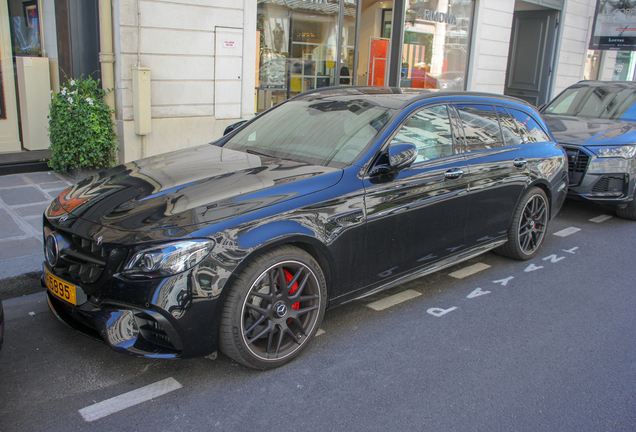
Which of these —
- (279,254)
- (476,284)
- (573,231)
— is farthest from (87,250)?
(573,231)

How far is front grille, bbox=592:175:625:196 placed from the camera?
22.1 feet

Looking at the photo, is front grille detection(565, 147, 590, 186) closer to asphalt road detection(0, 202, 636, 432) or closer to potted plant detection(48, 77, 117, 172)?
asphalt road detection(0, 202, 636, 432)

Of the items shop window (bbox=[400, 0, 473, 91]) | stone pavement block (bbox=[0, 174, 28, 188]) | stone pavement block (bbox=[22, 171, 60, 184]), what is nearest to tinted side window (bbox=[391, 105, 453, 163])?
stone pavement block (bbox=[22, 171, 60, 184])

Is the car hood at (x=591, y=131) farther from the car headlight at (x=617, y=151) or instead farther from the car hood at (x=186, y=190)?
the car hood at (x=186, y=190)

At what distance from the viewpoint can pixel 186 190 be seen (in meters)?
3.21

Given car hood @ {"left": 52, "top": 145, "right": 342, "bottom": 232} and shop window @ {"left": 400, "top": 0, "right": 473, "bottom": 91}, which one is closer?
car hood @ {"left": 52, "top": 145, "right": 342, "bottom": 232}

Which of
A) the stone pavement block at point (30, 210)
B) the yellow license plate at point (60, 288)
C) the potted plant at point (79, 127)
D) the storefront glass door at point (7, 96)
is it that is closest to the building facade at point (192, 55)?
the storefront glass door at point (7, 96)

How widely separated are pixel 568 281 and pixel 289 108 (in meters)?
2.99

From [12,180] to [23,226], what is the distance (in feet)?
6.72

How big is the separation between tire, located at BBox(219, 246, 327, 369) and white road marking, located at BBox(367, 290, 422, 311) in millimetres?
872

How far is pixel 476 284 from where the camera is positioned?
4711 mm

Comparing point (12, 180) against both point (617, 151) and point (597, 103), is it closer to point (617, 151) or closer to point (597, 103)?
point (617, 151)

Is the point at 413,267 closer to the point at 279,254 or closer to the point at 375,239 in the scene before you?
the point at 375,239

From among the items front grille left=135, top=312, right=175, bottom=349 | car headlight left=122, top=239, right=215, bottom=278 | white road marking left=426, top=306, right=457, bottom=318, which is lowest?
white road marking left=426, top=306, right=457, bottom=318
